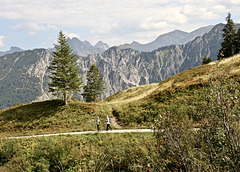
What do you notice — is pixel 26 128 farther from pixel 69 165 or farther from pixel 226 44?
pixel 226 44

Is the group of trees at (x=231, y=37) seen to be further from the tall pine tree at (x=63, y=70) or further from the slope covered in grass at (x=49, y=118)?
the tall pine tree at (x=63, y=70)

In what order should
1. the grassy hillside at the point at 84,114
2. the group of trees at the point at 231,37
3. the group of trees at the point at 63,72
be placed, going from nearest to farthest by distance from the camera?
the grassy hillside at the point at 84,114 < the group of trees at the point at 63,72 < the group of trees at the point at 231,37

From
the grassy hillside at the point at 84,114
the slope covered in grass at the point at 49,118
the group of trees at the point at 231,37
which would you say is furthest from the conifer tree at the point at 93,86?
the group of trees at the point at 231,37

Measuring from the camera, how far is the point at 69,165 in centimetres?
1286

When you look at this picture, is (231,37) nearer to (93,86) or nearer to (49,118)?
(93,86)

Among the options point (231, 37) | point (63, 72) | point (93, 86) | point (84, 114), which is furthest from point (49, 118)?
point (231, 37)

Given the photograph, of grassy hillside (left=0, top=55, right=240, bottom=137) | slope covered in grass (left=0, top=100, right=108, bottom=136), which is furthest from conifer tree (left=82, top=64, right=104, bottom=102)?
grassy hillside (left=0, top=55, right=240, bottom=137)

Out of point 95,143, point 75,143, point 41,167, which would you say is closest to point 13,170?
Result: point 41,167

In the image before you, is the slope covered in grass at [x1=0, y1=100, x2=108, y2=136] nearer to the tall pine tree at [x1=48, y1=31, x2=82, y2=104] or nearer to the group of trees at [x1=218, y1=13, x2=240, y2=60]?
the tall pine tree at [x1=48, y1=31, x2=82, y2=104]

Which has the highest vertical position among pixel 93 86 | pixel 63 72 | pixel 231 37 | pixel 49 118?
pixel 231 37

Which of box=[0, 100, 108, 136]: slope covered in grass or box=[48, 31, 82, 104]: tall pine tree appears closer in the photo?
box=[0, 100, 108, 136]: slope covered in grass

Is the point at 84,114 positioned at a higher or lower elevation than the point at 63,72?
lower

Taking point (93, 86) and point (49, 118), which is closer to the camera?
point (49, 118)

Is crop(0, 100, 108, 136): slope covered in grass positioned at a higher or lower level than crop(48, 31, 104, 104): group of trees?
lower
